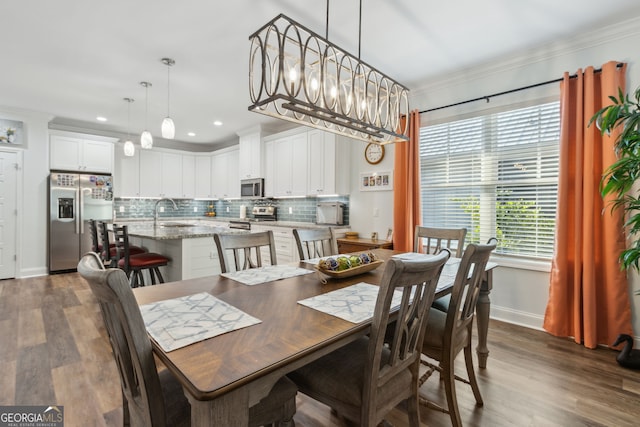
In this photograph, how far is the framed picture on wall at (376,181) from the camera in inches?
158

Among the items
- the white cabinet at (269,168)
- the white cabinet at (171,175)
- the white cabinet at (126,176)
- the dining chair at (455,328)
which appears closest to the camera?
the dining chair at (455,328)

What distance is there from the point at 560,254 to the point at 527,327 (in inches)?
31.2

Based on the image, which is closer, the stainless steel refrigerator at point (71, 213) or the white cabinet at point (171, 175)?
the stainless steel refrigerator at point (71, 213)

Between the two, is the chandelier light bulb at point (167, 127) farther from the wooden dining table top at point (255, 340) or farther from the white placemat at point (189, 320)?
the white placemat at point (189, 320)

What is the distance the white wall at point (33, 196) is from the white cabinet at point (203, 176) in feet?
8.54

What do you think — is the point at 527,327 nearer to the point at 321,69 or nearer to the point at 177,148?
the point at 321,69

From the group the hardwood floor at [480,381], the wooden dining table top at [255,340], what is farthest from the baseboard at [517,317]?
the wooden dining table top at [255,340]

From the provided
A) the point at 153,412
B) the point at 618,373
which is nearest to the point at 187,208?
the point at 153,412

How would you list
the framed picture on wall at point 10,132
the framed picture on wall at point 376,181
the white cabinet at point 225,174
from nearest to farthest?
the framed picture on wall at point 376,181, the framed picture on wall at point 10,132, the white cabinet at point 225,174

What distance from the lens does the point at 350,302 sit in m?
1.37

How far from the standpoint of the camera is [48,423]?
1685mm

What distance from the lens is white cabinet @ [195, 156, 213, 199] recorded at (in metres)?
7.05

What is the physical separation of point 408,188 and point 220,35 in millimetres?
2487

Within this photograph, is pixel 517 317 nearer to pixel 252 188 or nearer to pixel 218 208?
pixel 252 188
